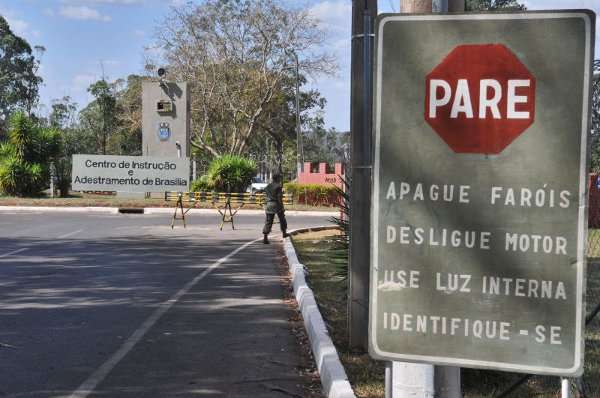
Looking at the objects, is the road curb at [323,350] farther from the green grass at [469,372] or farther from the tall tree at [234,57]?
the tall tree at [234,57]

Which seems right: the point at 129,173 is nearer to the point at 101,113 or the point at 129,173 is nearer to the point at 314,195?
the point at 314,195

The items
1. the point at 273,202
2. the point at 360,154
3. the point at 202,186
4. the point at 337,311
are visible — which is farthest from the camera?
the point at 202,186

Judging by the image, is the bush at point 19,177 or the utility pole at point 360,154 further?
the bush at point 19,177

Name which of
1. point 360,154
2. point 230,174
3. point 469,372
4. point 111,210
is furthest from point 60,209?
point 469,372

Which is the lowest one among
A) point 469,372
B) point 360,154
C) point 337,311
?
point 337,311

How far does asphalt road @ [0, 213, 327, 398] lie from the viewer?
19.6 ft

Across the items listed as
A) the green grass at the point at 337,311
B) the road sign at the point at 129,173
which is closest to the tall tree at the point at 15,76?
the road sign at the point at 129,173

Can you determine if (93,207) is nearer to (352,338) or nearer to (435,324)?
(352,338)

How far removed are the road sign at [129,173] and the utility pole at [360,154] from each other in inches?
711

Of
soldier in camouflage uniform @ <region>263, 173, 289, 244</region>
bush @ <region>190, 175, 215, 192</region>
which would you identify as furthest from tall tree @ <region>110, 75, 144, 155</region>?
soldier in camouflage uniform @ <region>263, 173, 289, 244</region>

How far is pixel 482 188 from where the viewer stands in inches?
90.9

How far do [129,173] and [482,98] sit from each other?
77.2ft

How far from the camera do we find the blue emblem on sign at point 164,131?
115ft

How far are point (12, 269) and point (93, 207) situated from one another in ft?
60.6
